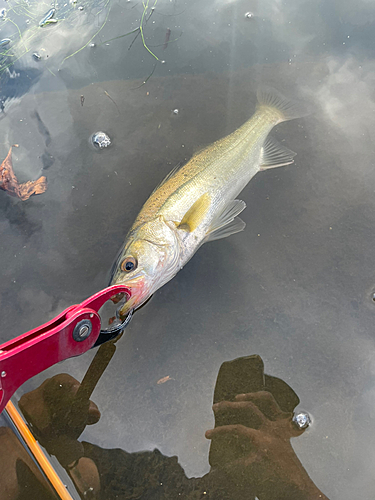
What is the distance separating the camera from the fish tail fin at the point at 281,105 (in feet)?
9.78

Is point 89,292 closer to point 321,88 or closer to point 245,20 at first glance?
point 321,88

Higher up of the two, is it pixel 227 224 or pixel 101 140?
pixel 101 140

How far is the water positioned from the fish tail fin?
90mm

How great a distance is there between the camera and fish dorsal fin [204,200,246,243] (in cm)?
268

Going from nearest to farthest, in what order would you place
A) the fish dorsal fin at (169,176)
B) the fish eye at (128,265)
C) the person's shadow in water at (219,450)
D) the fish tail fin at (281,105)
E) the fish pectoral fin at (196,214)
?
the person's shadow in water at (219,450) → the fish eye at (128,265) → the fish pectoral fin at (196,214) → the fish dorsal fin at (169,176) → the fish tail fin at (281,105)

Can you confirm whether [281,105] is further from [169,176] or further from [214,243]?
[214,243]

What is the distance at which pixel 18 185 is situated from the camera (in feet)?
9.73

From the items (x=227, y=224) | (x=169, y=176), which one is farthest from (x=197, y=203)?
(x=169, y=176)

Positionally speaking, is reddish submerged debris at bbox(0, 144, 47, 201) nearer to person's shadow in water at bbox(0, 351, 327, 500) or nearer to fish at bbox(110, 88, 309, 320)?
fish at bbox(110, 88, 309, 320)

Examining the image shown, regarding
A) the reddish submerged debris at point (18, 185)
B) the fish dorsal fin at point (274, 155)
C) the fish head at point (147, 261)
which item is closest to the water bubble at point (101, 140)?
the reddish submerged debris at point (18, 185)

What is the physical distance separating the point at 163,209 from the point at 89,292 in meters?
0.93

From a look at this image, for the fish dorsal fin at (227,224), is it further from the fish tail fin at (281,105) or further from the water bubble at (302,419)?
the water bubble at (302,419)

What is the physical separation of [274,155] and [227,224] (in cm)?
83

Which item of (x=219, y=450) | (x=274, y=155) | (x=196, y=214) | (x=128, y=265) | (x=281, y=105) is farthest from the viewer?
(x=281, y=105)
